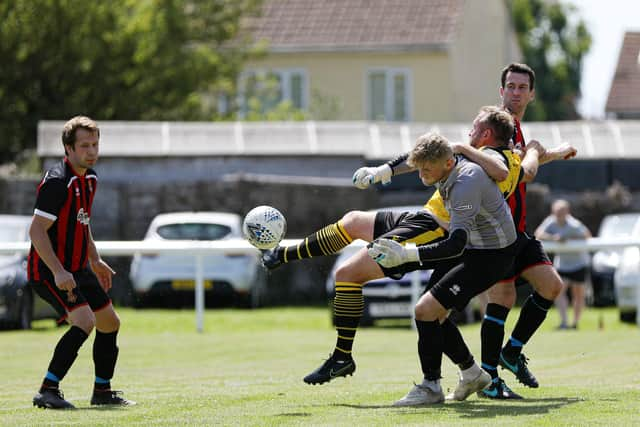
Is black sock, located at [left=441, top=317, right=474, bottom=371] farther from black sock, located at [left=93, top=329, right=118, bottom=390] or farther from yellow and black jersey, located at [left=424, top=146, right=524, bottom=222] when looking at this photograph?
black sock, located at [left=93, top=329, right=118, bottom=390]

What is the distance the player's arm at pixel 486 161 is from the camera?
8367 millimetres

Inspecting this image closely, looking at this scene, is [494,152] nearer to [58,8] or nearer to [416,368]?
[416,368]

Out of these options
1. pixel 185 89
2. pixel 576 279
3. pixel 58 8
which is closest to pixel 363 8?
pixel 185 89

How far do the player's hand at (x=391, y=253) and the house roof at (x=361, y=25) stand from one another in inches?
1301

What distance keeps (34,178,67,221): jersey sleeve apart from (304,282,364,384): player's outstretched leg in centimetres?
189

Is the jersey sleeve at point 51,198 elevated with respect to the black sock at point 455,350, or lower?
elevated

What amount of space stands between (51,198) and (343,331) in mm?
2084

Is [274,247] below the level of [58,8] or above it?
below

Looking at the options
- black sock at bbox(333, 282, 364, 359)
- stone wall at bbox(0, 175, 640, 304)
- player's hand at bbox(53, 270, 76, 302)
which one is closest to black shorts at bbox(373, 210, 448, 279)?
black sock at bbox(333, 282, 364, 359)

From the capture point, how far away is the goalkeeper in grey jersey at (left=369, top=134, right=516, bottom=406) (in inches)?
322

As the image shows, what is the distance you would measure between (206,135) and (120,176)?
1967 mm

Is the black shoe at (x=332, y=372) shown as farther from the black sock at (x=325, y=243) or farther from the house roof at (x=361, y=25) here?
the house roof at (x=361, y=25)

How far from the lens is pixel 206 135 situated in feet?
81.7

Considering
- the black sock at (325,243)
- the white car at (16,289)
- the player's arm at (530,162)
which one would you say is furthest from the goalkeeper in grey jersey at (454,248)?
the white car at (16,289)
